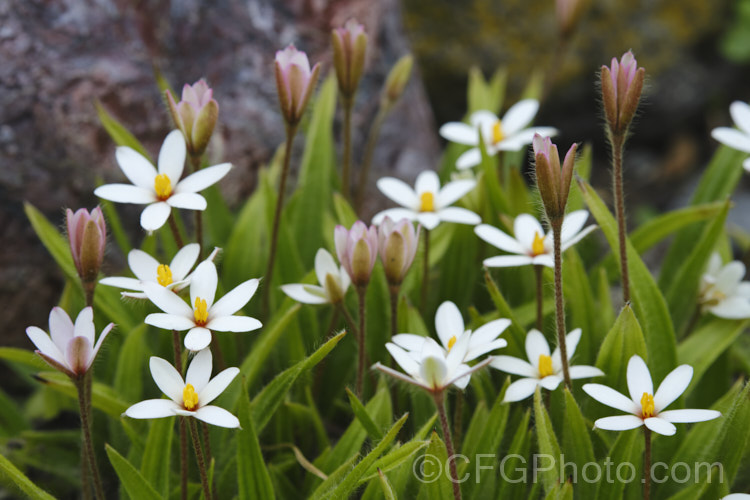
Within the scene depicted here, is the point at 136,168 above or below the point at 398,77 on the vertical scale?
below

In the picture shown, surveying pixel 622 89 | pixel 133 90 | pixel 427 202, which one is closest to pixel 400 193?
pixel 427 202

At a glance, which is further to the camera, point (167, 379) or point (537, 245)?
point (537, 245)

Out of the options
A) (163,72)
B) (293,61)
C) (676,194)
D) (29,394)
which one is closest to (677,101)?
(676,194)

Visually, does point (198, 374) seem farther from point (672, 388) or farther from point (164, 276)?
point (672, 388)

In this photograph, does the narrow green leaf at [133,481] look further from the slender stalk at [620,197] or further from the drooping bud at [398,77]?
the drooping bud at [398,77]

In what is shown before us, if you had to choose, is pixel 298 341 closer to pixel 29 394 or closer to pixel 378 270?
pixel 378 270

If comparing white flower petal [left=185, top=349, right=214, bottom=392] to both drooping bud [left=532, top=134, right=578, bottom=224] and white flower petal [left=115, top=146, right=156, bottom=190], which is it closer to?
white flower petal [left=115, top=146, right=156, bottom=190]

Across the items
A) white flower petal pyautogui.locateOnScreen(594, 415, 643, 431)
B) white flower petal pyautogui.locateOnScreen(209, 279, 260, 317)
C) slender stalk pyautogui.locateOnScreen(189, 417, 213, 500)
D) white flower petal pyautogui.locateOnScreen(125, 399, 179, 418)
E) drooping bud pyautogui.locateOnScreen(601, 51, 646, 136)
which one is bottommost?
slender stalk pyautogui.locateOnScreen(189, 417, 213, 500)

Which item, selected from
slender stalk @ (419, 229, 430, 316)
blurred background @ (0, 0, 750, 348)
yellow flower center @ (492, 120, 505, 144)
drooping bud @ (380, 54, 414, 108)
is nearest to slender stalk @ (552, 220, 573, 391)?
slender stalk @ (419, 229, 430, 316)

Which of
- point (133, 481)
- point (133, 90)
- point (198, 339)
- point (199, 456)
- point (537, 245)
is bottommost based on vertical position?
point (133, 481)
